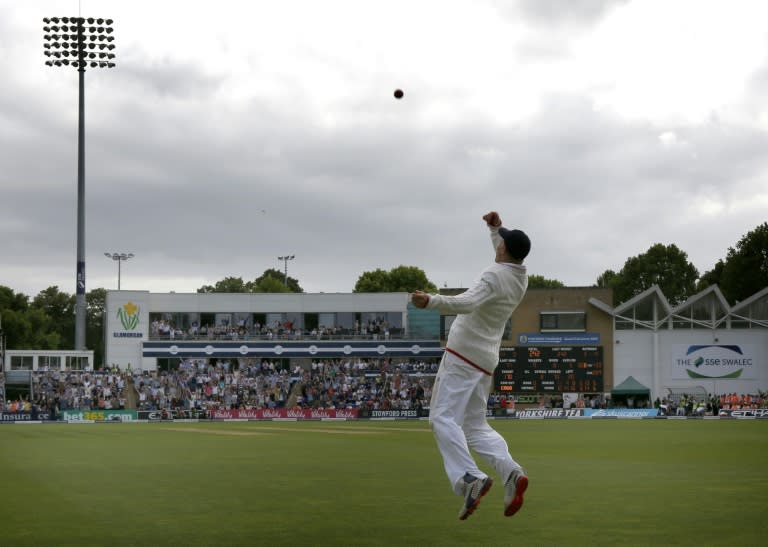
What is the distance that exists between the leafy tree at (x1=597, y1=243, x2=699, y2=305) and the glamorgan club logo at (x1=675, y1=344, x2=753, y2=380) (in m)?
33.4

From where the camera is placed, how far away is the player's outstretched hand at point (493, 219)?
330 inches

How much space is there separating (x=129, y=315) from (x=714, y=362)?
38106 millimetres

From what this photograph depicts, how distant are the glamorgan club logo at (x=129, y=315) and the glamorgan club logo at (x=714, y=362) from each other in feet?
116

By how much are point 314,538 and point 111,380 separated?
155 feet

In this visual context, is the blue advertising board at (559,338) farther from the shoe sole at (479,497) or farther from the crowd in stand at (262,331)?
the shoe sole at (479,497)

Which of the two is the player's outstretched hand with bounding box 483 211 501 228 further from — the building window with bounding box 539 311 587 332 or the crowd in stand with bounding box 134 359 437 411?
the building window with bounding box 539 311 587 332

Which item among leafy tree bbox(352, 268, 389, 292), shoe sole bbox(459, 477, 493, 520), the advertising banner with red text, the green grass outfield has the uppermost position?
leafy tree bbox(352, 268, 389, 292)

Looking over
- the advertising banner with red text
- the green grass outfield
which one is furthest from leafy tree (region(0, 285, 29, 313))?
the green grass outfield

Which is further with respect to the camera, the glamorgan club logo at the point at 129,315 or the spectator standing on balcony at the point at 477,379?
the glamorgan club logo at the point at 129,315

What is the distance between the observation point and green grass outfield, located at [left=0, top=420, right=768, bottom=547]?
311 inches

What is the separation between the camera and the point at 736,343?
58.0 m

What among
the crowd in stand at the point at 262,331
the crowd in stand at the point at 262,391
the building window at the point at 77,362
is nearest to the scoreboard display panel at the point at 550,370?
the crowd in stand at the point at 262,391

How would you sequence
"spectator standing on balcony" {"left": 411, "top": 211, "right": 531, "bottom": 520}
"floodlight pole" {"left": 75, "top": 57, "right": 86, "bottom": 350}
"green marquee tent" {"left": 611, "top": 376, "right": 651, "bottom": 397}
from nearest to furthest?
"spectator standing on balcony" {"left": 411, "top": 211, "right": 531, "bottom": 520}, "floodlight pole" {"left": 75, "top": 57, "right": 86, "bottom": 350}, "green marquee tent" {"left": 611, "top": 376, "right": 651, "bottom": 397}

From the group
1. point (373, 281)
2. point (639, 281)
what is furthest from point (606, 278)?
point (373, 281)
